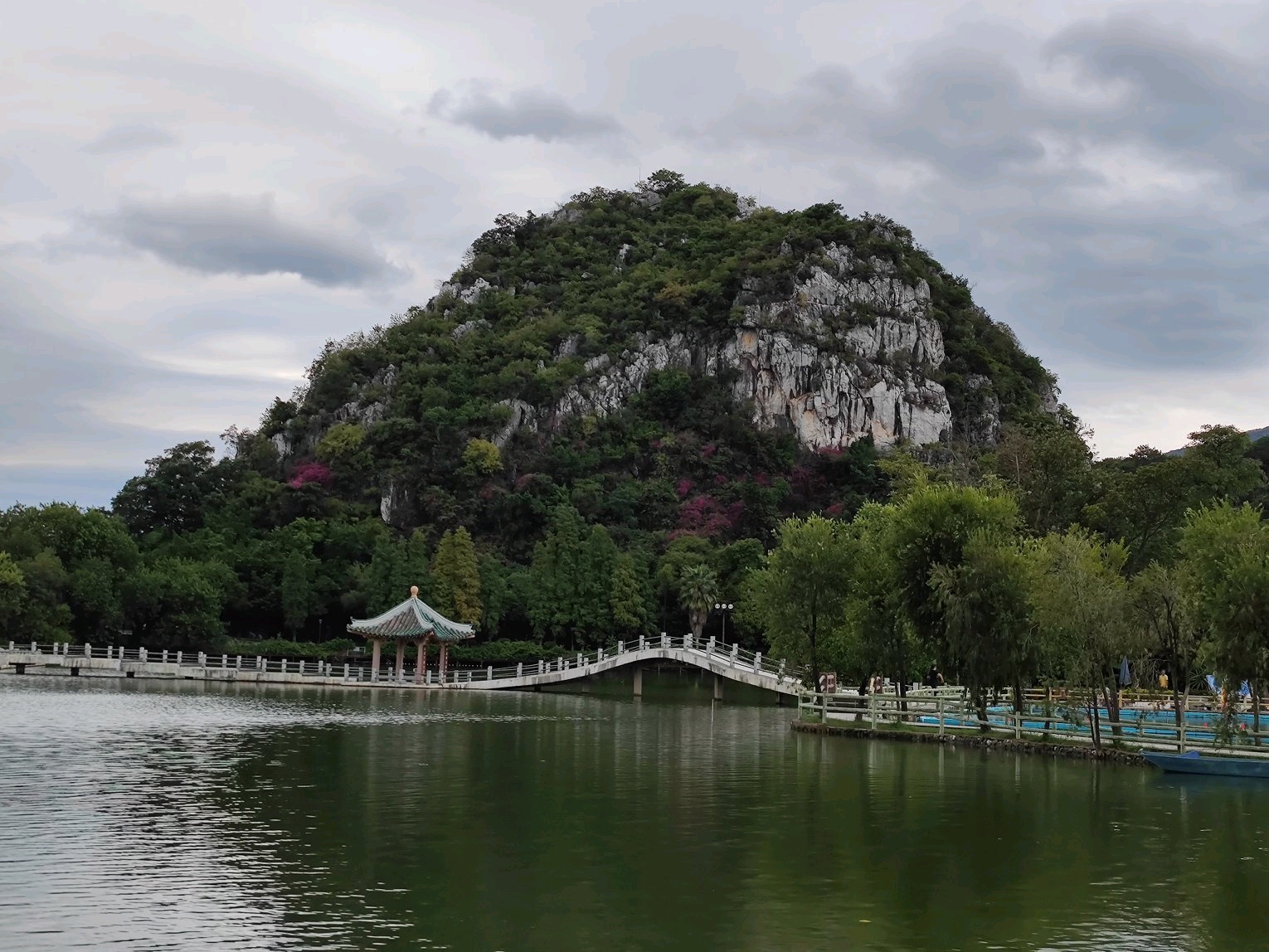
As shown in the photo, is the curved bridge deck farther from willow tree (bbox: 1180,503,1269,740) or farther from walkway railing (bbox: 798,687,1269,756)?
willow tree (bbox: 1180,503,1269,740)

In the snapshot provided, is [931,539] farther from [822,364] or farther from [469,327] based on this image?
[469,327]

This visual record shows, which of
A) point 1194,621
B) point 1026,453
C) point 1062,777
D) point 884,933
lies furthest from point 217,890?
point 1026,453

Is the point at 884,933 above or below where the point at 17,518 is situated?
below

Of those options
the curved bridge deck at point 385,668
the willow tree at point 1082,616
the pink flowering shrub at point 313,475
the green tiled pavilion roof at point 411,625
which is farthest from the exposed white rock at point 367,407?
the willow tree at point 1082,616

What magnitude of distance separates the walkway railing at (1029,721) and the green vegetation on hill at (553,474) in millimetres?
11105

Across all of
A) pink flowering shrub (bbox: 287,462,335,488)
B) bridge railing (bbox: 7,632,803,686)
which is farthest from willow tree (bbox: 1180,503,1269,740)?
pink flowering shrub (bbox: 287,462,335,488)

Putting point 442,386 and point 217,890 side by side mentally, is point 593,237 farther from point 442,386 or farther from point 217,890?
point 217,890

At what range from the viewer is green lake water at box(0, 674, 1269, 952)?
1405 cm

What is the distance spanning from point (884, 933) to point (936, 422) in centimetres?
11282

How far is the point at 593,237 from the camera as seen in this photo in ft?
534

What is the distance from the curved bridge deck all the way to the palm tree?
4.54 meters

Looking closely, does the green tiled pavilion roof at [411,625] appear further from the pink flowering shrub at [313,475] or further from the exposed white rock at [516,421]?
the exposed white rock at [516,421]

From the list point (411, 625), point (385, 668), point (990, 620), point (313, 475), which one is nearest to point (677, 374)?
point (313, 475)

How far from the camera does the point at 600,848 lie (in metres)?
18.9
